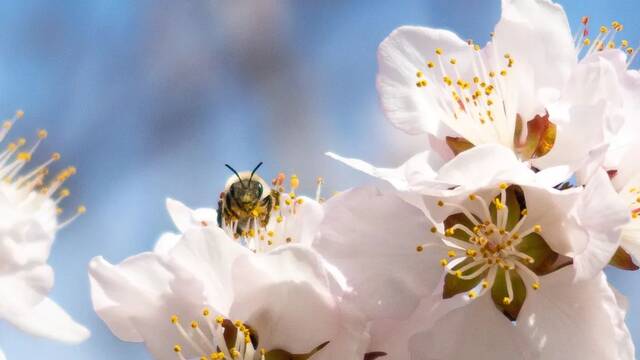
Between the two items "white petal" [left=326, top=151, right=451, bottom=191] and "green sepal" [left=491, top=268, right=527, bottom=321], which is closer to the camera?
"white petal" [left=326, top=151, right=451, bottom=191]

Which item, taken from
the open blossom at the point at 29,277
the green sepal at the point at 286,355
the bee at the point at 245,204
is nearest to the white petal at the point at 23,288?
the open blossom at the point at 29,277

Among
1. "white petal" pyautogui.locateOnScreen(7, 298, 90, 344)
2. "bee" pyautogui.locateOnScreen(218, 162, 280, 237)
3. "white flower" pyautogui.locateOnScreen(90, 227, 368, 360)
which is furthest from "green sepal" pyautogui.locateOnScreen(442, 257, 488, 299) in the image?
"white petal" pyautogui.locateOnScreen(7, 298, 90, 344)

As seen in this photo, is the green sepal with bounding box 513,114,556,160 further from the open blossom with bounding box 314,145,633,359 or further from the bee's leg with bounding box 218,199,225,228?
the bee's leg with bounding box 218,199,225,228

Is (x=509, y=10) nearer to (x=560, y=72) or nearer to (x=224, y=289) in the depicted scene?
(x=560, y=72)

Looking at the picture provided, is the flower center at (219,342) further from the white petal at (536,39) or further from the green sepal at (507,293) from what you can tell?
the white petal at (536,39)

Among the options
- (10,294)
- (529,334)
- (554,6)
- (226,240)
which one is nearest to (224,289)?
(226,240)

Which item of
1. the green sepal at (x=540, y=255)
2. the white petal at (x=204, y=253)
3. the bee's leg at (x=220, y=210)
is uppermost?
the bee's leg at (x=220, y=210)

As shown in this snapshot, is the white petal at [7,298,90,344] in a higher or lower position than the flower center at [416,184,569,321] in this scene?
higher
